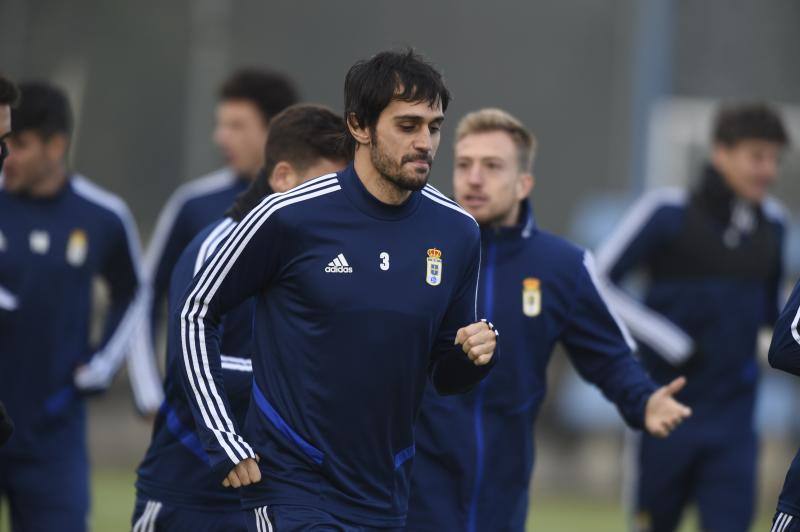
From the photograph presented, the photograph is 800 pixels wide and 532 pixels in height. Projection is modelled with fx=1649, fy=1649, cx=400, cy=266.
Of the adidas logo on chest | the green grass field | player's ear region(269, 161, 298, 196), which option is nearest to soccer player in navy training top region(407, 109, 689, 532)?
player's ear region(269, 161, 298, 196)

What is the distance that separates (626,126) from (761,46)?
131 cm

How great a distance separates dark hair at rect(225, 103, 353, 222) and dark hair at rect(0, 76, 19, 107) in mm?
887

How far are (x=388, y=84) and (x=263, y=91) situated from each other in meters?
3.69

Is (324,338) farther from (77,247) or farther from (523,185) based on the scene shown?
(77,247)

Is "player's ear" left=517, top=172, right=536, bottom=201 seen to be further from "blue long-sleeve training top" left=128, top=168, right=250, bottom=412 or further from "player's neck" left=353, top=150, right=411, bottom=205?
"blue long-sleeve training top" left=128, top=168, right=250, bottom=412

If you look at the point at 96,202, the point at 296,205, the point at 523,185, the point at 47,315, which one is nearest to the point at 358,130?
the point at 296,205

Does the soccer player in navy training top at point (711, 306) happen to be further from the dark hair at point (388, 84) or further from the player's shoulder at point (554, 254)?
Result: the dark hair at point (388, 84)

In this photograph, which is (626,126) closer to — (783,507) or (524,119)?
(524,119)

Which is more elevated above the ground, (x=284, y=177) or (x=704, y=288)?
(x=284, y=177)

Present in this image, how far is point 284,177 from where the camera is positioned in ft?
20.3

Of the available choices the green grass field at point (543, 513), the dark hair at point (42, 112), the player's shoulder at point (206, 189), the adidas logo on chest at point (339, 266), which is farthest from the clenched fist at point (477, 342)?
the green grass field at point (543, 513)

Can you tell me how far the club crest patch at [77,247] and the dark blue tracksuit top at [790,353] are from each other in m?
3.68

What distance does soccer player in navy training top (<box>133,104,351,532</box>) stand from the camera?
19.9 feet

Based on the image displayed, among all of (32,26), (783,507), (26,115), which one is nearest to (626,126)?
(32,26)
